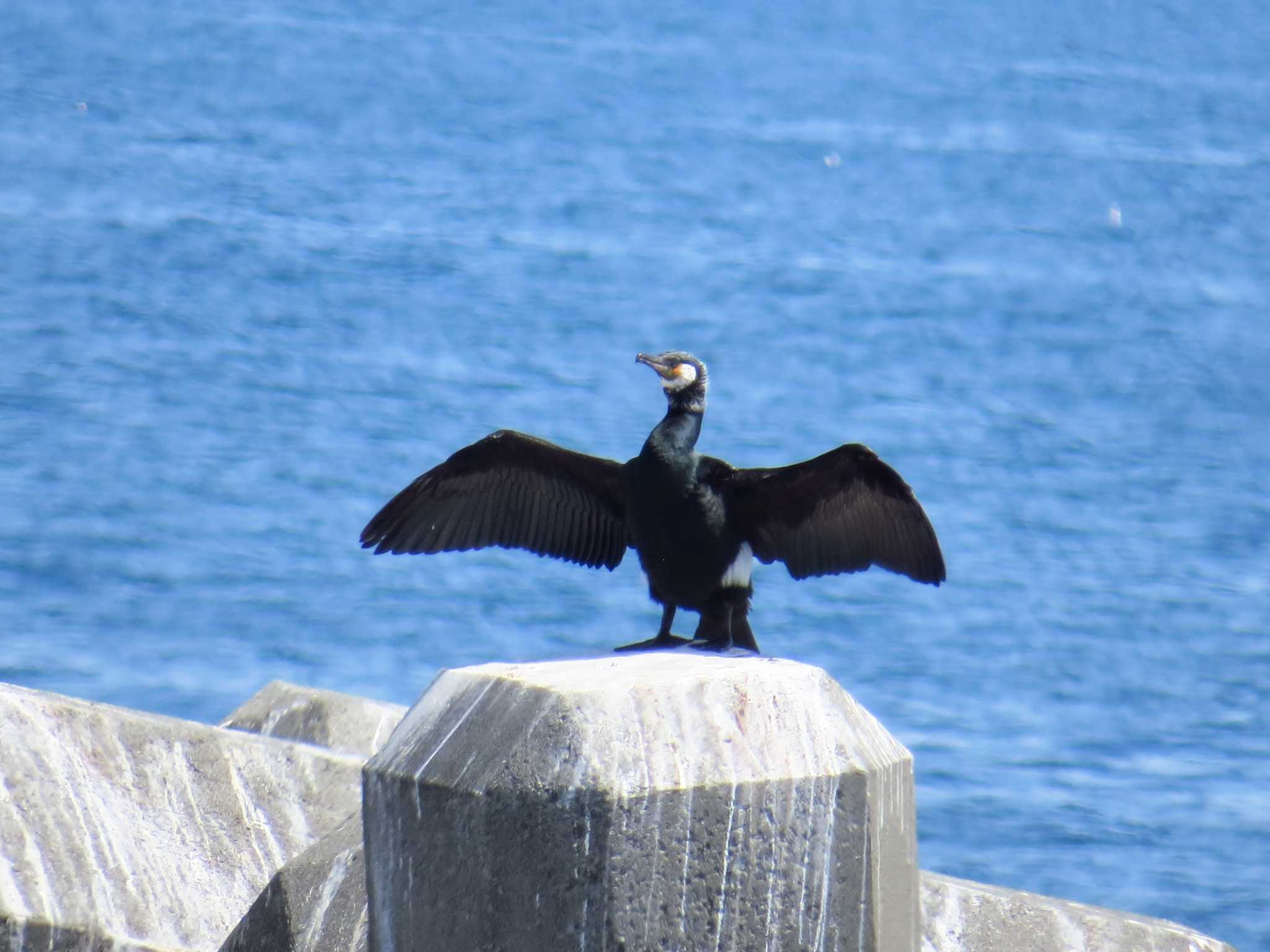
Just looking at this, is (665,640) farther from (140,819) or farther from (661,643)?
(140,819)

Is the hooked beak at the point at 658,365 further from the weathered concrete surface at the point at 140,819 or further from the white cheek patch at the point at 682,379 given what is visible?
the weathered concrete surface at the point at 140,819

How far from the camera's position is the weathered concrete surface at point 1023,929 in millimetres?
3439

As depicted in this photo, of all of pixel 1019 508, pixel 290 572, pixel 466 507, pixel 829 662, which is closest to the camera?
pixel 466 507

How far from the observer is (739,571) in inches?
171

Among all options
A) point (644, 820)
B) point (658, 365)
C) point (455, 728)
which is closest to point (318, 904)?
point (455, 728)

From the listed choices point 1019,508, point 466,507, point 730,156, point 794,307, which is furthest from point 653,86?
point 466,507

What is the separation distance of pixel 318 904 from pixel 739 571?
4.54 ft

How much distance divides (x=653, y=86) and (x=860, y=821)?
24.4 meters

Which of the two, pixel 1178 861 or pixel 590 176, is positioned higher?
pixel 590 176

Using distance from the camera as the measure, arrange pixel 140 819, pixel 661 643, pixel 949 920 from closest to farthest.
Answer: pixel 949 920 < pixel 140 819 < pixel 661 643

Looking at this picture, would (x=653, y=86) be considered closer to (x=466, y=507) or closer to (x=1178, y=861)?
(x=1178, y=861)

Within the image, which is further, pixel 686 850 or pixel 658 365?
pixel 658 365

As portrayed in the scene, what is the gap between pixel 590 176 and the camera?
80.5ft

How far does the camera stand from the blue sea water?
526 inches
